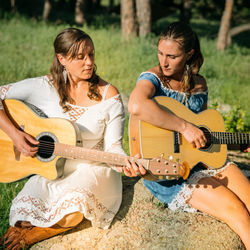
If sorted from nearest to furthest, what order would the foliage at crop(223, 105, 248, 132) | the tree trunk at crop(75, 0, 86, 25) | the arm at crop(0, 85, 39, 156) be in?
the arm at crop(0, 85, 39, 156) < the foliage at crop(223, 105, 248, 132) < the tree trunk at crop(75, 0, 86, 25)

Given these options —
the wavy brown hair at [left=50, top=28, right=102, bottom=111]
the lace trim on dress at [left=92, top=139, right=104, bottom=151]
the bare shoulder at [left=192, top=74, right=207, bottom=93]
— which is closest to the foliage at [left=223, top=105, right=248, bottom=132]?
the bare shoulder at [left=192, top=74, right=207, bottom=93]

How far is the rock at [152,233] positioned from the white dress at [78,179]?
0.13m

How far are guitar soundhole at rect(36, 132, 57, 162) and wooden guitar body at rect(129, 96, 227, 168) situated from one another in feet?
2.31

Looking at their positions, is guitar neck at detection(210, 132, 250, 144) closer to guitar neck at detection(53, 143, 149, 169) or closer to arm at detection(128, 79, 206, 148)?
arm at detection(128, 79, 206, 148)

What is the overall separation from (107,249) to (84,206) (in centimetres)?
44

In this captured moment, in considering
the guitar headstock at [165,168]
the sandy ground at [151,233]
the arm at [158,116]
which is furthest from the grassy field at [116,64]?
the guitar headstock at [165,168]

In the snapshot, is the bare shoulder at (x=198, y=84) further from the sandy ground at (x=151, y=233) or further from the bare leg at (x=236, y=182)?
the sandy ground at (x=151, y=233)

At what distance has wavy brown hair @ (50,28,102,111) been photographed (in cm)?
279

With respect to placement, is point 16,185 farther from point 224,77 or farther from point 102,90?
point 224,77

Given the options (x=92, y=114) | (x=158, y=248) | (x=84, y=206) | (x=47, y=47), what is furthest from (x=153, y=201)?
(x=47, y=47)

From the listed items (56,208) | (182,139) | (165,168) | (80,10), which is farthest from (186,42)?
(80,10)

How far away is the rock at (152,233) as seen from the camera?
8.78ft

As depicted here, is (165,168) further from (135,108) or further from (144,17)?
(144,17)

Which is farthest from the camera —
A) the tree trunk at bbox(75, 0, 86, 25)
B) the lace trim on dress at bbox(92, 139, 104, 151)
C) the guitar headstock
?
the tree trunk at bbox(75, 0, 86, 25)
